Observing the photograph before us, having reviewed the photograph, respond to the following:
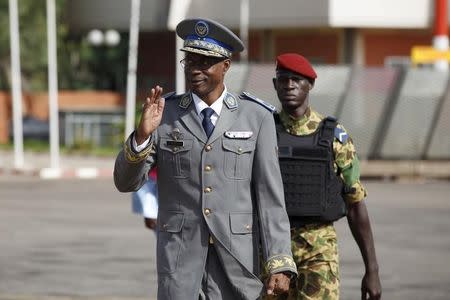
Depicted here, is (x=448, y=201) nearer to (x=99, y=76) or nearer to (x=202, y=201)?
(x=202, y=201)

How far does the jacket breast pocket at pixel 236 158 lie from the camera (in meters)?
5.44

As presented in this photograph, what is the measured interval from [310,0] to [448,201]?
71.2 feet

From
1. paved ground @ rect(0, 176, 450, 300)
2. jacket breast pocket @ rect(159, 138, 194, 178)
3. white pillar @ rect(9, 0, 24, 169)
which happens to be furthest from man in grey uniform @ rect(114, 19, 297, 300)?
white pillar @ rect(9, 0, 24, 169)

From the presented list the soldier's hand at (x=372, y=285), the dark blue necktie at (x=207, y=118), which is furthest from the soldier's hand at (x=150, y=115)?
the soldier's hand at (x=372, y=285)

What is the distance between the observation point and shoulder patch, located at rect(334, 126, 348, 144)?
6891 millimetres

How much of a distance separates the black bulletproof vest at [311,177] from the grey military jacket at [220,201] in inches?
51.7

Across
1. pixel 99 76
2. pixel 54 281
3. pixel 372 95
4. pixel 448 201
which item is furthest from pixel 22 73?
pixel 54 281

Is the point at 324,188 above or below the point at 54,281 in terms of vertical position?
above

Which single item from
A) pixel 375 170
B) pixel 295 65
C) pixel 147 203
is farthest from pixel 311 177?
pixel 375 170

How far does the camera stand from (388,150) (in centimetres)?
2997

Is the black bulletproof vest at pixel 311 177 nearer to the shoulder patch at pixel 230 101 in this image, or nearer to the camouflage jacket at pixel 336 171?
the camouflage jacket at pixel 336 171

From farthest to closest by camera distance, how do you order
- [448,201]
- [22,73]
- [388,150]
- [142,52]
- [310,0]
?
1. [22,73]
2. [142,52]
3. [310,0]
4. [388,150]
5. [448,201]

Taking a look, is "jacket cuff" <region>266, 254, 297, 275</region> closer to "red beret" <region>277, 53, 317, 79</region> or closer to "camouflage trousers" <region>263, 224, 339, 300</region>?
"camouflage trousers" <region>263, 224, 339, 300</region>

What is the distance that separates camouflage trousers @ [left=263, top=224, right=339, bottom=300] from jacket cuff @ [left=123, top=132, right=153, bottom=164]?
1775mm
